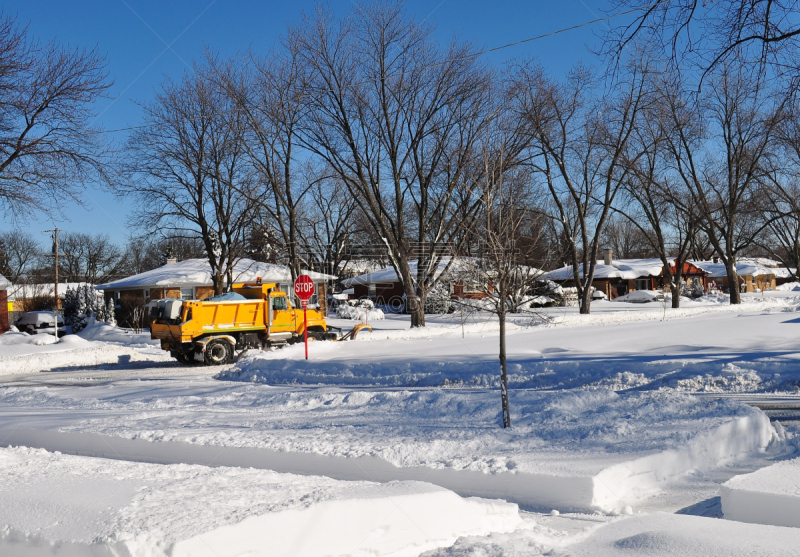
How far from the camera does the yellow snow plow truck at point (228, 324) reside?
23109mm

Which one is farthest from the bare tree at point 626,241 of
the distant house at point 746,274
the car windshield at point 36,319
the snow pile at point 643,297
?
the car windshield at point 36,319

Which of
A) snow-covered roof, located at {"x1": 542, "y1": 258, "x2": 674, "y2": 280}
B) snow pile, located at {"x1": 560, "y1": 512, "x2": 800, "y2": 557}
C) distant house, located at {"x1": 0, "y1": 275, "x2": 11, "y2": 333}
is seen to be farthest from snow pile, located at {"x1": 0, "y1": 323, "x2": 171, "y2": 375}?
snow-covered roof, located at {"x1": 542, "y1": 258, "x2": 674, "y2": 280}

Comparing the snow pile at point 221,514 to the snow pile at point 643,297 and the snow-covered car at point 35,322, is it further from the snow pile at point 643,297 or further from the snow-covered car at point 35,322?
the snow pile at point 643,297

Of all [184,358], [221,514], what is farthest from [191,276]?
[221,514]

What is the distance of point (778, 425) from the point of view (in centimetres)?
1016

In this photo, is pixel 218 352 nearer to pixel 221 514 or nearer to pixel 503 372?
pixel 503 372

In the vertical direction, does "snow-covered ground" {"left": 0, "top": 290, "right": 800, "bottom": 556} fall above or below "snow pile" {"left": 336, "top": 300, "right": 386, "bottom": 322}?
below

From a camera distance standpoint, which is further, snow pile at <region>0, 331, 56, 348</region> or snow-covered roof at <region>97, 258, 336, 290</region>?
snow-covered roof at <region>97, 258, 336, 290</region>

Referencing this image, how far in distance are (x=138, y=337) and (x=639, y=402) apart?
97.8 ft

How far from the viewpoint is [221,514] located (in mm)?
4836

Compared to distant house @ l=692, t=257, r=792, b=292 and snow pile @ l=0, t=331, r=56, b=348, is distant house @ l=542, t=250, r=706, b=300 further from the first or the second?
snow pile @ l=0, t=331, r=56, b=348

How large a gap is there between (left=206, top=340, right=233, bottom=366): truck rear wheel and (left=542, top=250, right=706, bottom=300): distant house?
46.8 m

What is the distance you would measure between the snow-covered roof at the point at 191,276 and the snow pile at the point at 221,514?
38502 mm

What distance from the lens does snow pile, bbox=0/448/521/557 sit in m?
4.43
